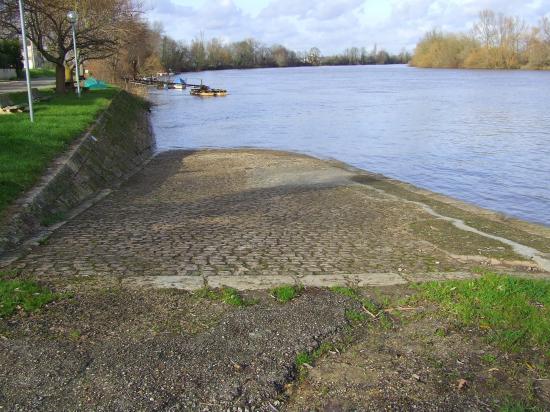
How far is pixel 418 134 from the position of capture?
32062 millimetres

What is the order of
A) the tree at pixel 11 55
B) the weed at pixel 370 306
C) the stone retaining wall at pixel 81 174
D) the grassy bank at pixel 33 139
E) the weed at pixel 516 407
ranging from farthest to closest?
1. the tree at pixel 11 55
2. the grassy bank at pixel 33 139
3. the stone retaining wall at pixel 81 174
4. the weed at pixel 370 306
5. the weed at pixel 516 407

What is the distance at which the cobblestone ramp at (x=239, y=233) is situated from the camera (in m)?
7.55

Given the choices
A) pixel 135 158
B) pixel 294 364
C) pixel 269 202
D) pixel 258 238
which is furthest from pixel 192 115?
pixel 294 364

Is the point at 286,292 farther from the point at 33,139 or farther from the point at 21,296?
the point at 33,139

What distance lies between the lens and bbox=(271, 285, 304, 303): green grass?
610cm

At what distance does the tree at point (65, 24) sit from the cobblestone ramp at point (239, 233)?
53.3ft

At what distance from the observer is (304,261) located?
8.02 m

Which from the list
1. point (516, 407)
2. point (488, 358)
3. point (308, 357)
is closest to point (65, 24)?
point (308, 357)

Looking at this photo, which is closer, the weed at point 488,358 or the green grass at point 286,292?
the weed at point 488,358

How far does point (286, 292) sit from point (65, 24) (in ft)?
93.0

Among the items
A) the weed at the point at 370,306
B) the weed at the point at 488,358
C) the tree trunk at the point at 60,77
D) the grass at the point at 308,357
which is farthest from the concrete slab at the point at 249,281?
the tree trunk at the point at 60,77

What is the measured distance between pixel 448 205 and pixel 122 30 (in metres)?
21.6

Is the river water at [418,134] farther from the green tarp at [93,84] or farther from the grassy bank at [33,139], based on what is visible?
the grassy bank at [33,139]

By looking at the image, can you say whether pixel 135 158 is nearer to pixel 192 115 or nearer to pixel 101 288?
pixel 101 288
